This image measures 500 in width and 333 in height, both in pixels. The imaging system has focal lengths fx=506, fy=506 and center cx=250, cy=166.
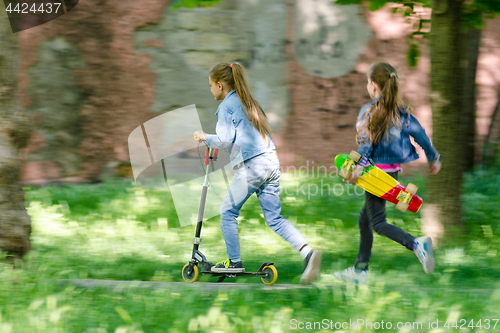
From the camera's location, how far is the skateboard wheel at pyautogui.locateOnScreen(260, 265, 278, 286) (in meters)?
3.93

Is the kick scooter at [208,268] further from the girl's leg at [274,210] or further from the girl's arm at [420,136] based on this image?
the girl's arm at [420,136]

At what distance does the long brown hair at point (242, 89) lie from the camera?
12.6 feet

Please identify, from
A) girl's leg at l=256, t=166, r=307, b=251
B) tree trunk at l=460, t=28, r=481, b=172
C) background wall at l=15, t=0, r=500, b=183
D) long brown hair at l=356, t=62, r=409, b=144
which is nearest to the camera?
long brown hair at l=356, t=62, r=409, b=144

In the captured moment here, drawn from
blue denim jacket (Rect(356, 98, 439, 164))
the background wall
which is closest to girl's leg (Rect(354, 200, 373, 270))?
blue denim jacket (Rect(356, 98, 439, 164))

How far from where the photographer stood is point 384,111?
380 centimetres

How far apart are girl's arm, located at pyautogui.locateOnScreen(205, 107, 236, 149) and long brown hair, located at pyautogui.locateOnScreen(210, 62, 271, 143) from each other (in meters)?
0.15

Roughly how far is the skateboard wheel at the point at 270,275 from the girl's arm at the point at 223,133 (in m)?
1.02

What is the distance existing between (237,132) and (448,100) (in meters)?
2.23

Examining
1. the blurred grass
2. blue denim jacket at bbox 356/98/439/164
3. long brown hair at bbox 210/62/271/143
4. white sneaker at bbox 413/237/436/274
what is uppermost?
long brown hair at bbox 210/62/271/143

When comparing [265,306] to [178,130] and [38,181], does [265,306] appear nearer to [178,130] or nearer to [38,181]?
[178,130]

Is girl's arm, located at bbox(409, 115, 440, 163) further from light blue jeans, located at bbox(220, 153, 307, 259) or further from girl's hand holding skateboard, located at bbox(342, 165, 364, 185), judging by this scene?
light blue jeans, located at bbox(220, 153, 307, 259)

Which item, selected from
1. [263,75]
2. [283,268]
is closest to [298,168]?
[263,75]

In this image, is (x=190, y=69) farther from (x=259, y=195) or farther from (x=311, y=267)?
(x=311, y=267)

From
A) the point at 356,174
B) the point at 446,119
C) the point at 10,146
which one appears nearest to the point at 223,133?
the point at 356,174
